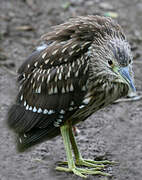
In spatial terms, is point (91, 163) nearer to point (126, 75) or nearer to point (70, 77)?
point (70, 77)

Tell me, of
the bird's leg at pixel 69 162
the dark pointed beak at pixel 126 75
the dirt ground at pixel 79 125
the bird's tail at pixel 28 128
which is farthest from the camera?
the dirt ground at pixel 79 125

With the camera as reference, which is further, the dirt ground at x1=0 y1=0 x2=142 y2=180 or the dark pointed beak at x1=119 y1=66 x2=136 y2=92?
the dirt ground at x1=0 y1=0 x2=142 y2=180

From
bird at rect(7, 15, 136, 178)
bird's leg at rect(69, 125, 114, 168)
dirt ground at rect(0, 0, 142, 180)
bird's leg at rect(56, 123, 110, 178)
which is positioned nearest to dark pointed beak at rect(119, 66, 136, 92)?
bird at rect(7, 15, 136, 178)

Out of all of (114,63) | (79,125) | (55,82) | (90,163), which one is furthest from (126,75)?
(79,125)

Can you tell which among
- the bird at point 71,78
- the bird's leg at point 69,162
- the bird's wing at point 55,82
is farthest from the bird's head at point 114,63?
the bird's leg at point 69,162

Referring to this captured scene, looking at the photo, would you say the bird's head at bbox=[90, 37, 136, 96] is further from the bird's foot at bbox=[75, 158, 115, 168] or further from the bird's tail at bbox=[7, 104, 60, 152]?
the bird's foot at bbox=[75, 158, 115, 168]

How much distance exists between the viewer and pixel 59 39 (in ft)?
18.3

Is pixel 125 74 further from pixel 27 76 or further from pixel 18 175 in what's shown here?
pixel 18 175

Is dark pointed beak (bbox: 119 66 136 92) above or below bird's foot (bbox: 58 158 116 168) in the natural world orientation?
above

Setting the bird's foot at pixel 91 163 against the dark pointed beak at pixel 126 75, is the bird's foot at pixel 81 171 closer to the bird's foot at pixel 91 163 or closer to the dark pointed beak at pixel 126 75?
the bird's foot at pixel 91 163

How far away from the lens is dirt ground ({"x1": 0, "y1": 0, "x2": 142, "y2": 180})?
19.7 ft

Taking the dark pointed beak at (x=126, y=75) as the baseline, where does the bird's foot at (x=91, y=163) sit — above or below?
below

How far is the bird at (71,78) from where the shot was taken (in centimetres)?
530

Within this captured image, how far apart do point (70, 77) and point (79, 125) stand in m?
1.83
